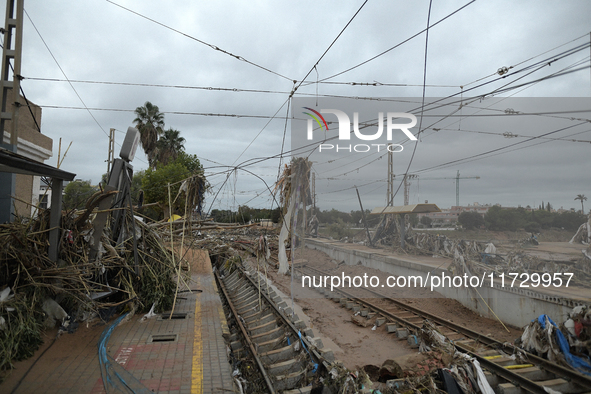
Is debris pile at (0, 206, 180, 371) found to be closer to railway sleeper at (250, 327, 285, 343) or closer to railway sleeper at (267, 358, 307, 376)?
railway sleeper at (250, 327, 285, 343)

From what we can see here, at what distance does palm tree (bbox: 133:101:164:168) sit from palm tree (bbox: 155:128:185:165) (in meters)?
1.41

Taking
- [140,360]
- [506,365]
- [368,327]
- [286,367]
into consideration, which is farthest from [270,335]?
[506,365]

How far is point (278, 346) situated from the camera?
748cm

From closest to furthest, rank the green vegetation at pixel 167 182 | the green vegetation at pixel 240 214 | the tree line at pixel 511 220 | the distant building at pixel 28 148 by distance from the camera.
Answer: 1. the green vegetation at pixel 240 214
2. the distant building at pixel 28 148
3. the tree line at pixel 511 220
4. the green vegetation at pixel 167 182

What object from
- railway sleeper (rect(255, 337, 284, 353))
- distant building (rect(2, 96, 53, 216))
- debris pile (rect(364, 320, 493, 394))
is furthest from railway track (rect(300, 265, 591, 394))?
distant building (rect(2, 96, 53, 216))

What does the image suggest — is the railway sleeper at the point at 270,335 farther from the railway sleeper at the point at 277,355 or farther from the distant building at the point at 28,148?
the distant building at the point at 28,148

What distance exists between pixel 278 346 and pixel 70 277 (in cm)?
448

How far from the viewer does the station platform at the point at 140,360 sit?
467 cm

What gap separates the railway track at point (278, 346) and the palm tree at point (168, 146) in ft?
96.7

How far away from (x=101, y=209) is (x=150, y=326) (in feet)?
9.44

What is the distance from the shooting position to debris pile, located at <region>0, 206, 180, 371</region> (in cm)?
564

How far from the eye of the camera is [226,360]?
5.73 metres

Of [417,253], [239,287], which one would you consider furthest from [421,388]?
[417,253]

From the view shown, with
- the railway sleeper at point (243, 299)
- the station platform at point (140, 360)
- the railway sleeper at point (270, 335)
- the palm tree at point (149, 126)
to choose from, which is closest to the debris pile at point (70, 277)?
the station platform at point (140, 360)
